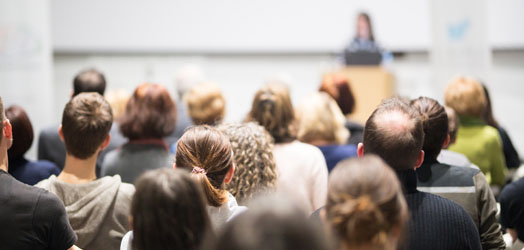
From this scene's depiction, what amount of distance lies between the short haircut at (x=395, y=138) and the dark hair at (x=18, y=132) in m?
1.67

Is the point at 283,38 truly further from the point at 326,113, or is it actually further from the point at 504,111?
the point at 326,113

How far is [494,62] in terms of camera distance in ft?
24.1

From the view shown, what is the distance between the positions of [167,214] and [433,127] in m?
1.43

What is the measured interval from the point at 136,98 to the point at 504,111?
5378 mm

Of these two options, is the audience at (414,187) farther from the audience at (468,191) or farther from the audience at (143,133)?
the audience at (143,133)

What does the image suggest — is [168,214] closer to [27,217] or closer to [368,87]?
[27,217]

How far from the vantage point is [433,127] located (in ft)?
8.31

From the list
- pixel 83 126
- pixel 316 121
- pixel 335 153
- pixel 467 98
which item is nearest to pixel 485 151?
pixel 467 98

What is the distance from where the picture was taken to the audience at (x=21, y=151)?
2865 millimetres

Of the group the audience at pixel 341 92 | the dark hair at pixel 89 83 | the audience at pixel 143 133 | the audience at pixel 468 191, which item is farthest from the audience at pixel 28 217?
the audience at pixel 341 92

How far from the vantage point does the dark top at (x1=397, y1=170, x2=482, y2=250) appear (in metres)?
1.92

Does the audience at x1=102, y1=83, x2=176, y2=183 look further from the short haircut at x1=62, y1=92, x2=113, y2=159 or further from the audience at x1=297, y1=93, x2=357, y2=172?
the audience at x1=297, y1=93, x2=357, y2=172

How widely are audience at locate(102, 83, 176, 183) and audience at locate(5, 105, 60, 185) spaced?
40 cm

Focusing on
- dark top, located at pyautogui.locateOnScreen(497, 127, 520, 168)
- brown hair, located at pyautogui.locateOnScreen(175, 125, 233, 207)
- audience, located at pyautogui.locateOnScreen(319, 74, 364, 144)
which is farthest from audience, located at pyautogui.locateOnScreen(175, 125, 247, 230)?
dark top, located at pyautogui.locateOnScreen(497, 127, 520, 168)
